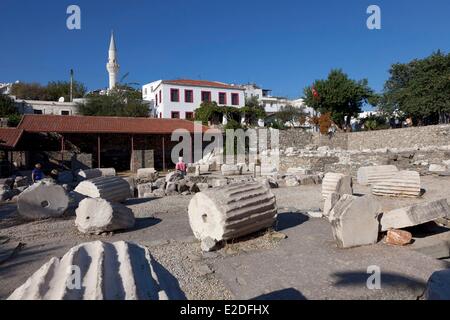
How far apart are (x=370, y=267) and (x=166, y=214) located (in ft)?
19.2

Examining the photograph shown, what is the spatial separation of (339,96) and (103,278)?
3837 cm

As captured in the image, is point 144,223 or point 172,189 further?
point 172,189

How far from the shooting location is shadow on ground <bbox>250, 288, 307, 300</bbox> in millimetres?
3996

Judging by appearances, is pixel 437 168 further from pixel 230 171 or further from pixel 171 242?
pixel 171 242

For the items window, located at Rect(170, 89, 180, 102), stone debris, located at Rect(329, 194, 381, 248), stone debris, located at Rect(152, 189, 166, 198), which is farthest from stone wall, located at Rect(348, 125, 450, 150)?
stone debris, located at Rect(329, 194, 381, 248)

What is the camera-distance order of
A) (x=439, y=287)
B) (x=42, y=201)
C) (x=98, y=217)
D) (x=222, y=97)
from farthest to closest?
(x=222, y=97), (x=42, y=201), (x=98, y=217), (x=439, y=287)

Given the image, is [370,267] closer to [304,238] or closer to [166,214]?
[304,238]

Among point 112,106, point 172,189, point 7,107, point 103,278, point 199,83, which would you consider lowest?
point 172,189

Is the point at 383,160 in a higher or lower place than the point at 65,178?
higher

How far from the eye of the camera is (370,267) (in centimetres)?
480

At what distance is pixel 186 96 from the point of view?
40.7 metres

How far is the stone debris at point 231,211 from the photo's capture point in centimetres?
593

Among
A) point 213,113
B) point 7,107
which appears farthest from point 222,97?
point 7,107
